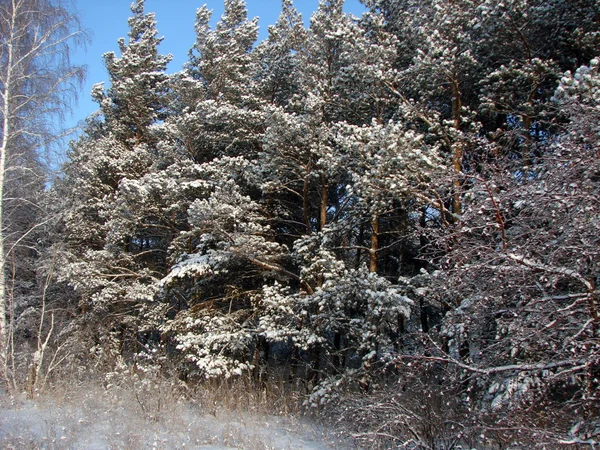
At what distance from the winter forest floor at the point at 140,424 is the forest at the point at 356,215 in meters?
0.73

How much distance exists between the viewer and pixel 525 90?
852cm

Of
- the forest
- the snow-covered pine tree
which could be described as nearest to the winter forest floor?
the forest

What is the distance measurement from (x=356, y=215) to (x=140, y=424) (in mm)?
5950

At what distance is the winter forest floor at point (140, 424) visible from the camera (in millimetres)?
5488

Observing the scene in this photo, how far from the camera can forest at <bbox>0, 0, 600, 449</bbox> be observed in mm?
4281

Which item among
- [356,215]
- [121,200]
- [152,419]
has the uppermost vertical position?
[121,200]

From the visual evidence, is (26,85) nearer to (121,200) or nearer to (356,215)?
(121,200)

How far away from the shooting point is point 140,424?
6.29 metres

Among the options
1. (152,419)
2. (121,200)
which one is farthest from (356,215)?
(121,200)

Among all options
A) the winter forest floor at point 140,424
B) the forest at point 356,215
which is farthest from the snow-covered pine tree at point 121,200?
the winter forest floor at point 140,424

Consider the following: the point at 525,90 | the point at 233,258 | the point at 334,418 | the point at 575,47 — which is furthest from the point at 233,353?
the point at 575,47

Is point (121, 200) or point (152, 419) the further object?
point (121, 200)

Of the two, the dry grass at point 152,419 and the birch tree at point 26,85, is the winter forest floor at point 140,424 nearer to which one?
the dry grass at point 152,419

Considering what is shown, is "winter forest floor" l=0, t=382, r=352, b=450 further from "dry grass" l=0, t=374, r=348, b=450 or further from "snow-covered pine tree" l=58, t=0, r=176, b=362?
"snow-covered pine tree" l=58, t=0, r=176, b=362
